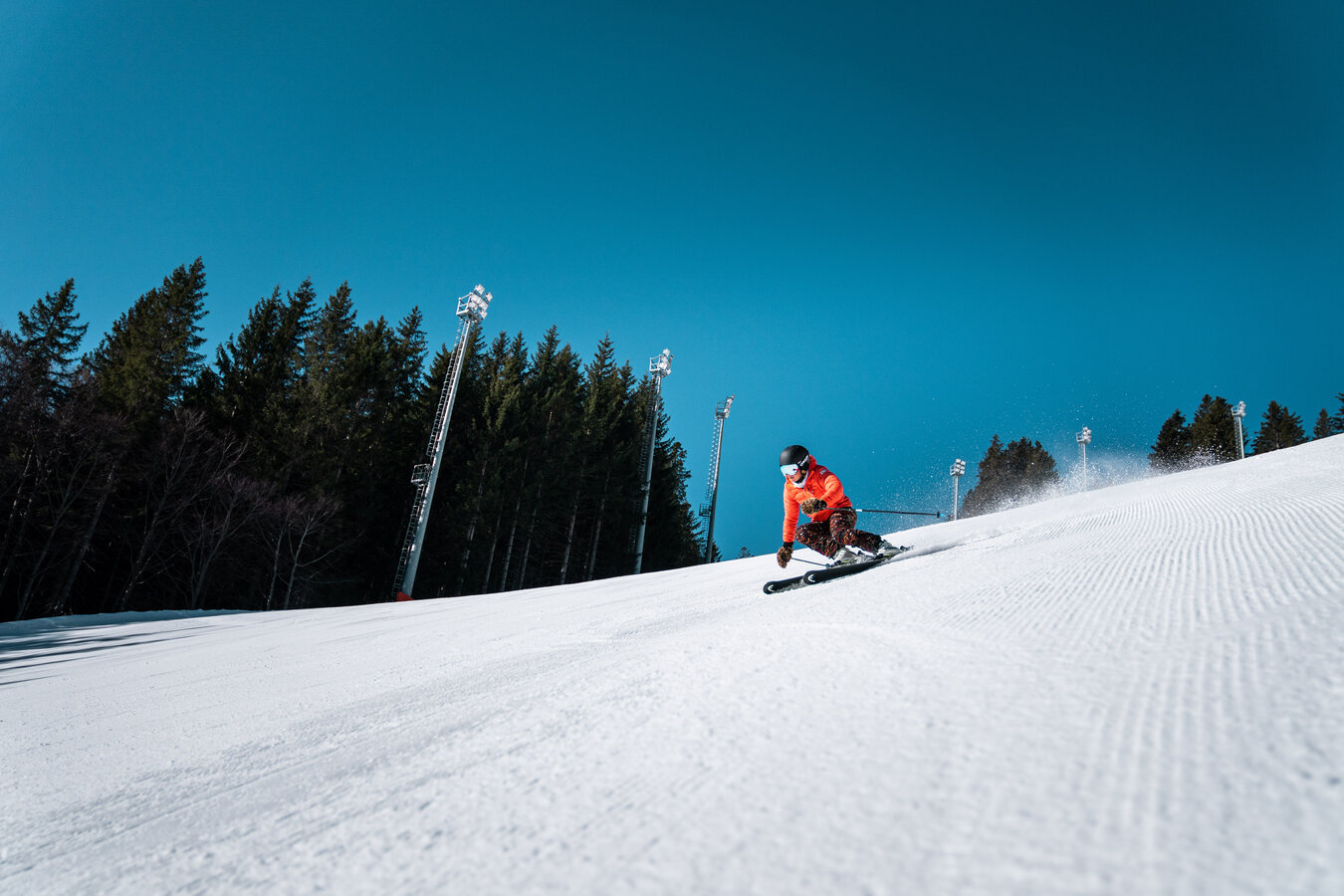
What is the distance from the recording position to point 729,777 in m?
1.32

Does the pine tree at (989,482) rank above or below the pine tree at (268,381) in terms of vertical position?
above

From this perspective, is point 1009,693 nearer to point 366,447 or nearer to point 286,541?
point 286,541

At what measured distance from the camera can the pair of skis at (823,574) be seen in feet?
16.4

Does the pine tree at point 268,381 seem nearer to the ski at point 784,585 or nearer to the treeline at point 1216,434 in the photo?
the ski at point 784,585

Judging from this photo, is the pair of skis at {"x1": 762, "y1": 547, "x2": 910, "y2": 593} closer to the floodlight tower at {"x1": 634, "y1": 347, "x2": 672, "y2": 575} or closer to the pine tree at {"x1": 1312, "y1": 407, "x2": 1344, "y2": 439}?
the floodlight tower at {"x1": 634, "y1": 347, "x2": 672, "y2": 575}

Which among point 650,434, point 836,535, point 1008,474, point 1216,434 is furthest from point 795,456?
point 1008,474

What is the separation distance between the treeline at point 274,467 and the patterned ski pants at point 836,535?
2161 centimetres

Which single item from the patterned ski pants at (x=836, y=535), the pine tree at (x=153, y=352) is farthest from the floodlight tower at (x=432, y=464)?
the patterned ski pants at (x=836, y=535)

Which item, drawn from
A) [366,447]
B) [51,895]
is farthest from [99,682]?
[366,447]

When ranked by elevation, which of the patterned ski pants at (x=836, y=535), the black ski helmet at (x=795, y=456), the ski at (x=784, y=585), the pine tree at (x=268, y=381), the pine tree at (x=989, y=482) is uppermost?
the pine tree at (x=989, y=482)

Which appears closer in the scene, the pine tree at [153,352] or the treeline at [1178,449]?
the pine tree at [153,352]

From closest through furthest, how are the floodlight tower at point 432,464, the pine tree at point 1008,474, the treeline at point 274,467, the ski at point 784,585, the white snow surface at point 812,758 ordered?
the white snow surface at point 812,758 < the ski at point 784,585 < the treeline at point 274,467 < the floodlight tower at point 432,464 < the pine tree at point 1008,474

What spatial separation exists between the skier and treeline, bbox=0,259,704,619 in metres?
21.6

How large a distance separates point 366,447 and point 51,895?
27.0 m
